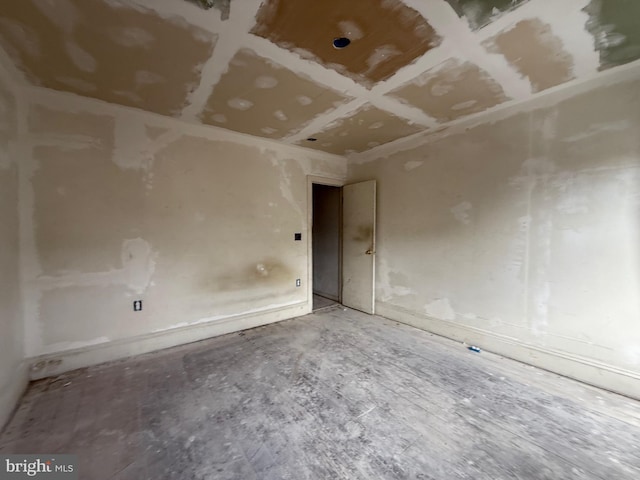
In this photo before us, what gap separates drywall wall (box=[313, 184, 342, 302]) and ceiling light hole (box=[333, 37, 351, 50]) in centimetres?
312

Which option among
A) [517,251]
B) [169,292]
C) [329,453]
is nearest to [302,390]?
[329,453]

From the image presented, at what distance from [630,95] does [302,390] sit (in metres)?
3.53

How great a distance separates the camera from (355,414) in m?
1.83

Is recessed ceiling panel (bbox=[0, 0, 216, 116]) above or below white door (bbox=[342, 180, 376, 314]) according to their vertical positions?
above

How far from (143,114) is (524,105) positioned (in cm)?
390

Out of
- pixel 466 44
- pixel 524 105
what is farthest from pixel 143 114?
pixel 524 105

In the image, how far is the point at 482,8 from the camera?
55.2 inches

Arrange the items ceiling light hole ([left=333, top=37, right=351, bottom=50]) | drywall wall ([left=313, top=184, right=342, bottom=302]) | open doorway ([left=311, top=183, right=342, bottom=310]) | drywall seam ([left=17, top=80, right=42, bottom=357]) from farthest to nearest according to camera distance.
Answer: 1. drywall wall ([left=313, top=184, right=342, bottom=302])
2. open doorway ([left=311, top=183, right=342, bottom=310])
3. drywall seam ([left=17, top=80, right=42, bottom=357])
4. ceiling light hole ([left=333, top=37, right=351, bottom=50])

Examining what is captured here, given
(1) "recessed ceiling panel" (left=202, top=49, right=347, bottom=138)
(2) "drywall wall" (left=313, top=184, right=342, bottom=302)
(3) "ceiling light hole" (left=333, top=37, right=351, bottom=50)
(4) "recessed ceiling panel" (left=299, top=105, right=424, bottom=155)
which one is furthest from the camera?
(2) "drywall wall" (left=313, top=184, right=342, bottom=302)

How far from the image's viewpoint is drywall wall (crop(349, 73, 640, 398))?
2062 millimetres

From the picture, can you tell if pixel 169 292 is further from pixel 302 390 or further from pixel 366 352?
pixel 366 352

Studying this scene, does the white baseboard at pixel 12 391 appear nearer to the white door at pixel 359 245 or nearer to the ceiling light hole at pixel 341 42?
the ceiling light hole at pixel 341 42

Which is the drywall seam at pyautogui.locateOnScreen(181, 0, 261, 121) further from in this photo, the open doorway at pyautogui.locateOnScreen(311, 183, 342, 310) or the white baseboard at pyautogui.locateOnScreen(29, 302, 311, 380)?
the open doorway at pyautogui.locateOnScreen(311, 183, 342, 310)

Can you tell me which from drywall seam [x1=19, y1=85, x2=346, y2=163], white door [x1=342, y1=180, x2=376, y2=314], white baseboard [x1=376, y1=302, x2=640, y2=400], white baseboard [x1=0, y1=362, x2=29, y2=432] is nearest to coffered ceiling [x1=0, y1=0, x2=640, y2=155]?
drywall seam [x1=19, y1=85, x2=346, y2=163]
